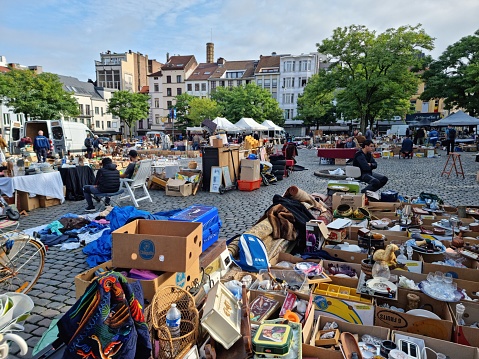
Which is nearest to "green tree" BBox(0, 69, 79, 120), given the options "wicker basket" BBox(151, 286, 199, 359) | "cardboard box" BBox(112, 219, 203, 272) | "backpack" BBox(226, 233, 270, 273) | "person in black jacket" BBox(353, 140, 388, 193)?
"person in black jacket" BBox(353, 140, 388, 193)

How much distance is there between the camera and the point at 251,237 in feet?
14.9

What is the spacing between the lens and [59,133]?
64.7ft

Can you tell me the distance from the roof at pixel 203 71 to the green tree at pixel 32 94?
3239 centimetres

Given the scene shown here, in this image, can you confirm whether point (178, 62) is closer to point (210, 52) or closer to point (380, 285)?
point (210, 52)

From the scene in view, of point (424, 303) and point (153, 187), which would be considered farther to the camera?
point (153, 187)

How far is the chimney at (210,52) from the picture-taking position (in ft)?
228

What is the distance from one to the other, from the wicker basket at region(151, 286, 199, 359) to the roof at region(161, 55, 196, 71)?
221 feet

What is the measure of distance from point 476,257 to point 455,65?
36113mm

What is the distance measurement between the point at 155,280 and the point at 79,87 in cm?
6372

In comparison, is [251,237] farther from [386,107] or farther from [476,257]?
[386,107]

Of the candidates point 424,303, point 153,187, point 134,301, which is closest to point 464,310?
point 424,303

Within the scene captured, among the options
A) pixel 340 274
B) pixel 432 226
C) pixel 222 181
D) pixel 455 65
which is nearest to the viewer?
pixel 340 274

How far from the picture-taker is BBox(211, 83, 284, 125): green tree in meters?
47.8

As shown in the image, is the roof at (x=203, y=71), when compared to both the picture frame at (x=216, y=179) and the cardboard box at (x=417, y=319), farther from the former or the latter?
the cardboard box at (x=417, y=319)
